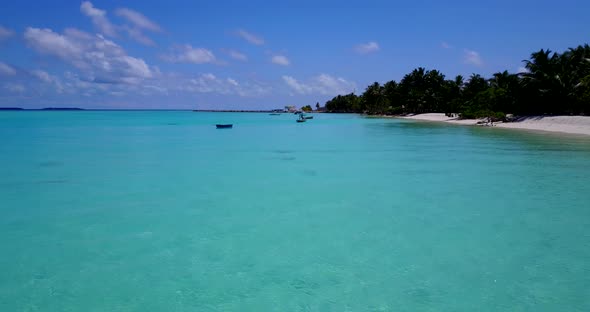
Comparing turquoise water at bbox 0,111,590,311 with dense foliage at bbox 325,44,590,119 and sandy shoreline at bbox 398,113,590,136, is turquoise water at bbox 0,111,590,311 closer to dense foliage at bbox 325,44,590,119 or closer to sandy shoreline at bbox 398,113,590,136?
sandy shoreline at bbox 398,113,590,136

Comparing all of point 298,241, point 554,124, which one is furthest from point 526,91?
point 298,241

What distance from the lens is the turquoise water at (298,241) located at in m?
6.18

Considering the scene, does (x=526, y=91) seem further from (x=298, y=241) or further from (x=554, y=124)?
(x=298, y=241)

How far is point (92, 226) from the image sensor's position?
9.98 m

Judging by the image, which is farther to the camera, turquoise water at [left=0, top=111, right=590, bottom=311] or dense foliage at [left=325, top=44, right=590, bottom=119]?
dense foliage at [left=325, top=44, right=590, bottom=119]

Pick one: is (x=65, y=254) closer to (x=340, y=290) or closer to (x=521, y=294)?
(x=340, y=290)

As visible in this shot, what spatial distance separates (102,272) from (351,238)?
16.1 ft

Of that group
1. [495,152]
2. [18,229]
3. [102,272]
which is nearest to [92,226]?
[18,229]

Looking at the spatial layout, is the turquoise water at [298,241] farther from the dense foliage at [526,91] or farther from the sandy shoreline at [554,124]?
the dense foliage at [526,91]

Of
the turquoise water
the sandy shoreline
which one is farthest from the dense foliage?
the turquoise water

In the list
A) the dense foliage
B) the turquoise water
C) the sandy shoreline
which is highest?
the dense foliage

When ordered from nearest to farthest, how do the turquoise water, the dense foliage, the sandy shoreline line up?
the turquoise water
the sandy shoreline
the dense foliage

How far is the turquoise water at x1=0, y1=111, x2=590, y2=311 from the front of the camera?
6184mm

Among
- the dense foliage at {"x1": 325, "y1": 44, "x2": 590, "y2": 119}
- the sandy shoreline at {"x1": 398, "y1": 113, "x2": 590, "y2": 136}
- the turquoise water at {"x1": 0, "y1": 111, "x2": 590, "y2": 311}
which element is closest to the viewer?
the turquoise water at {"x1": 0, "y1": 111, "x2": 590, "y2": 311}
